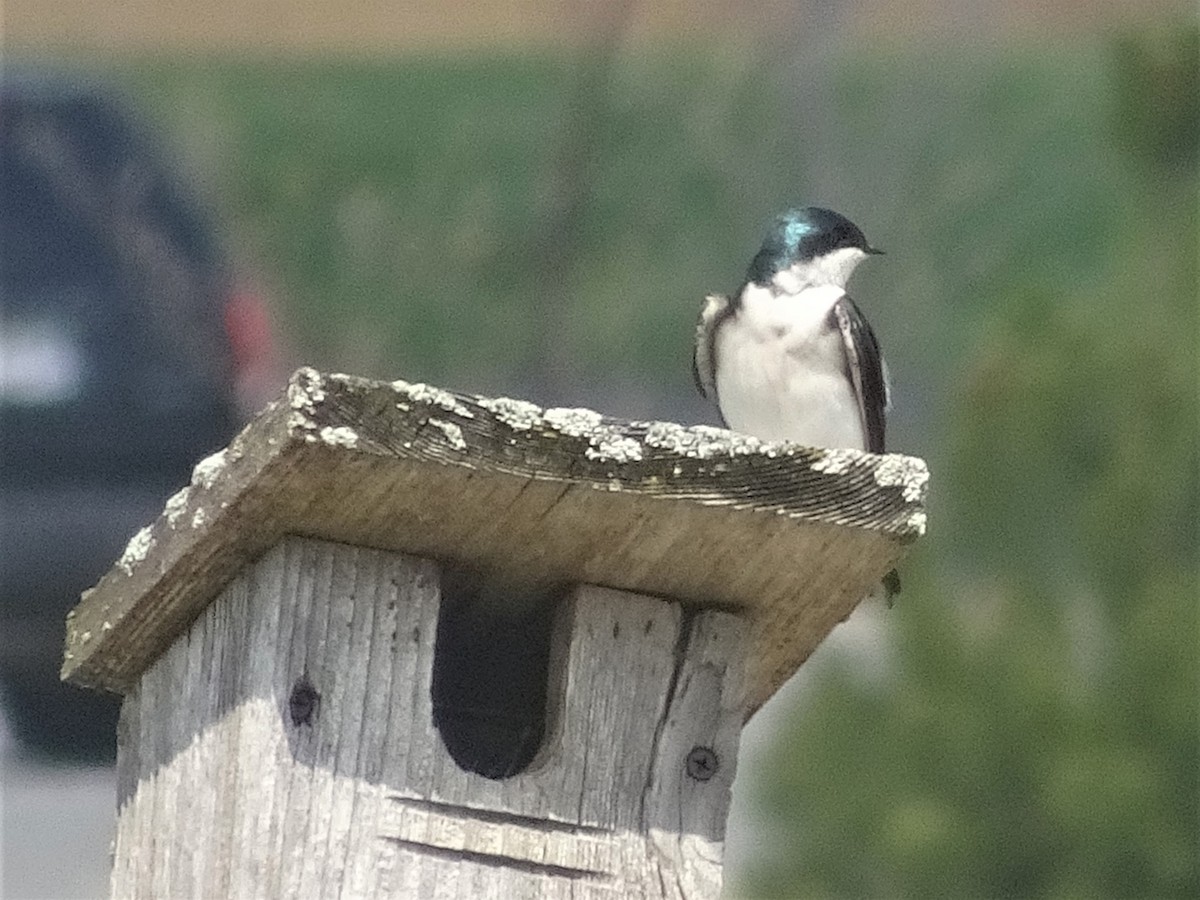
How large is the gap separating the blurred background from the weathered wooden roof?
222cm

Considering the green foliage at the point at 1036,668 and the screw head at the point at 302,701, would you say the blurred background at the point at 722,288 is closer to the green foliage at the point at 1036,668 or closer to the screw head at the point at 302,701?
the green foliage at the point at 1036,668

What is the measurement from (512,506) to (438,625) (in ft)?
0.41

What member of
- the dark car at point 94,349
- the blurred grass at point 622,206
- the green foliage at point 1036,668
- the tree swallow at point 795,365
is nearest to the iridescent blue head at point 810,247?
the tree swallow at point 795,365

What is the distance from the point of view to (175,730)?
149cm

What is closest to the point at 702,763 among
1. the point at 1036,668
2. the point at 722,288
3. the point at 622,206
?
the point at 1036,668

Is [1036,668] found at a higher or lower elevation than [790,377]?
higher

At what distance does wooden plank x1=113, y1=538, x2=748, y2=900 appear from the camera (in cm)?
145

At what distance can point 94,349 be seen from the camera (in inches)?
174

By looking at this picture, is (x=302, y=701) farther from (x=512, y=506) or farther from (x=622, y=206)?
(x=622, y=206)

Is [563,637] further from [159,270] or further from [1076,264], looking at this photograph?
[1076,264]

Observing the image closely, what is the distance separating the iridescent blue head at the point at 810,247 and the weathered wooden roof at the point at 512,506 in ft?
3.19

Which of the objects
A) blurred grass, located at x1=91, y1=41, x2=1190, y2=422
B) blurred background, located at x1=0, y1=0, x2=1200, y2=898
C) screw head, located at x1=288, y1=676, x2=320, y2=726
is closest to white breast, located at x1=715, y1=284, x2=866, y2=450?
screw head, located at x1=288, y1=676, x2=320, y2=726

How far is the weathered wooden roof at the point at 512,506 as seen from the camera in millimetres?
1394

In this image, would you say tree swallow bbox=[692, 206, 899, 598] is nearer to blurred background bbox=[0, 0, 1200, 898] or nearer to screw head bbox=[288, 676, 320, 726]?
screw head bbox=[288, 676, 320, 726]
